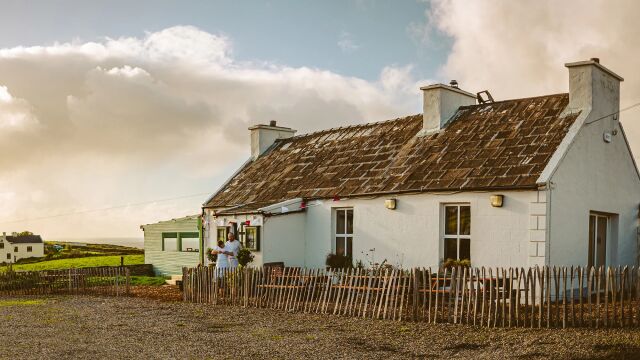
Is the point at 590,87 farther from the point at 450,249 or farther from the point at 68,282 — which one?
the point at 68,282

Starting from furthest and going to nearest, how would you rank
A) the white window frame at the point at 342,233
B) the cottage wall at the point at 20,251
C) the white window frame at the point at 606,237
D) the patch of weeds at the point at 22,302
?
the cottage wall at the point at 20,251 < the white window frame at the point at 342,233 < the patch of weeds at the point at 22,302 < the white window frame at the point at 606,237

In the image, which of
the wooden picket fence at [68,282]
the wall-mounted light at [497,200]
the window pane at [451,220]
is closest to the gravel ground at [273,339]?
the wall-mounted light at [497,200]

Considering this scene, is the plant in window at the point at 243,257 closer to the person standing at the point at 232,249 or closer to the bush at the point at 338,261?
Answer: the person standing at the point at 232,249

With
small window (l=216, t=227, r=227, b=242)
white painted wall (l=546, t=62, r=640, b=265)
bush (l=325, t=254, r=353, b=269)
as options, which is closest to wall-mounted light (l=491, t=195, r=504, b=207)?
white painted wall (l=546, t=62, r=640, b=265)

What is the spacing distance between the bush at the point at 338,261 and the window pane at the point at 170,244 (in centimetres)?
1652

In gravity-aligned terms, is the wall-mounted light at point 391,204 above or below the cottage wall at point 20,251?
above

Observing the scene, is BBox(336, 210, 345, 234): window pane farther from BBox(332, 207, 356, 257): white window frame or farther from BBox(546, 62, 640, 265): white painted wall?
BBox(546, 62, 640, 265): white painted wall

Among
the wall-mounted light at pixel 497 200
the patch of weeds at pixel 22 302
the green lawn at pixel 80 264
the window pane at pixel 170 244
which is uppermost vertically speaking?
the wall-mounted light at pixel 497 200

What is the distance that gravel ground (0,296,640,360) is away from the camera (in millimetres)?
10102

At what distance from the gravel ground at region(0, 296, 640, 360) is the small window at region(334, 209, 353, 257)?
5.09 metres

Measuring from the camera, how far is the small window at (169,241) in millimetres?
34750

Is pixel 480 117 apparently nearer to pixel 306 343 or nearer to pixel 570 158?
pixel 570 158

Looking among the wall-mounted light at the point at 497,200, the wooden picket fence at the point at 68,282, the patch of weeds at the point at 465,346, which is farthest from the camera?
the wooden picket fence at the point at 68,282

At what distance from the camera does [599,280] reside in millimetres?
12258
